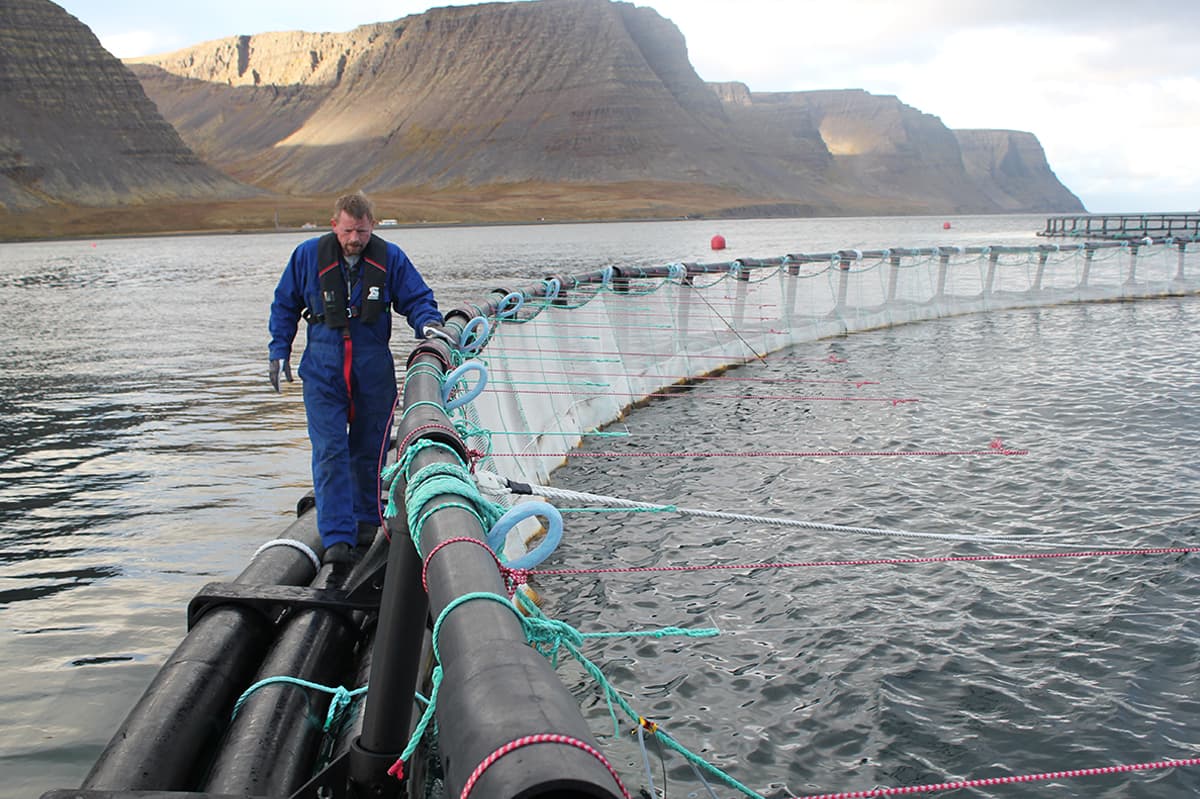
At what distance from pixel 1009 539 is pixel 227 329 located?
24320 mm

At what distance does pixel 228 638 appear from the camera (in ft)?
15.4

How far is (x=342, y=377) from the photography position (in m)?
5.98

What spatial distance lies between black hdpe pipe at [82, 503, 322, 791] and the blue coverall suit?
1.10 metres

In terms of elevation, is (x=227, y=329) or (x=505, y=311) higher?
(x=505, y=311)

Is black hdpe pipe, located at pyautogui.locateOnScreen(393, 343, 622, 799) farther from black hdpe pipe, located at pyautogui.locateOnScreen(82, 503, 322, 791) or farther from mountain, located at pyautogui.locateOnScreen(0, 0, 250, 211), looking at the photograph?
mountain, located at pyautogui.locateOnScreen(0, 0, 250, 211)

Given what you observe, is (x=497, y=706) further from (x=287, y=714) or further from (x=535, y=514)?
(x=287, y=714)

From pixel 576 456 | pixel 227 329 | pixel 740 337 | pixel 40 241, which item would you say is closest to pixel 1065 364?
pixel 740 337

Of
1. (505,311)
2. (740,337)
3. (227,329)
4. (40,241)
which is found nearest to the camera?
(505,311)

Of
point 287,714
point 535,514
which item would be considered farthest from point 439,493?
point 287,714

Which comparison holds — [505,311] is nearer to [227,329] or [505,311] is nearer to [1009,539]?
[1009,539]

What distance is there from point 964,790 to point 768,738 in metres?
1.06

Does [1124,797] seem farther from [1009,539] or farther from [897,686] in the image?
[1009,539]

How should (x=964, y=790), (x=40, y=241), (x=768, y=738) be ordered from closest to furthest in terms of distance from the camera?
(x=964, y=790), (x=768, y=738), (x=40, y=241)

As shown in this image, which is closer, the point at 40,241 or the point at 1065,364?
the point at 1065,364
